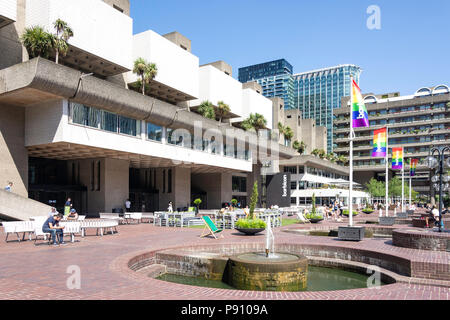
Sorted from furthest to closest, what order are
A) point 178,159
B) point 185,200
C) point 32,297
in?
point 185,200
point 178,159
point 32,297

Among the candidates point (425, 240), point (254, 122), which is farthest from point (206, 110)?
point (425, 240)

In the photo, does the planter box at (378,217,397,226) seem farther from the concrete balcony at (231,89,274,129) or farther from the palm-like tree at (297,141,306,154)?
the palm-like tree at (297,141,306,154)

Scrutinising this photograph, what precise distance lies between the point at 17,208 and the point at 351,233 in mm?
17773

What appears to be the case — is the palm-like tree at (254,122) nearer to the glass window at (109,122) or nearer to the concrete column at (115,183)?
the concrete column at (115,183)

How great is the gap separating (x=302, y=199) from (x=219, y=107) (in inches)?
1109

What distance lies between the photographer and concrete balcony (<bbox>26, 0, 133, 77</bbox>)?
26.3 metres

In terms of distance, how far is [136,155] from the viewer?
104 feet

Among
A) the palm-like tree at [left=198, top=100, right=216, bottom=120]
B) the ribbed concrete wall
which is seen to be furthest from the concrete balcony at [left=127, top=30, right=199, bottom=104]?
the ribbed concrete wall

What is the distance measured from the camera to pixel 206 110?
4259 cm

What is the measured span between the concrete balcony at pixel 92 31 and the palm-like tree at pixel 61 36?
0.53 m

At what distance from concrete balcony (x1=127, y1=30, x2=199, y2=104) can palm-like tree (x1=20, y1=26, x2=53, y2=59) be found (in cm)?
1095

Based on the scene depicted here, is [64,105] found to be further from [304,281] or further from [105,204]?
[304,281]

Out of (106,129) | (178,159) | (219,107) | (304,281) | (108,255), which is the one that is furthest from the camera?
(219,107)

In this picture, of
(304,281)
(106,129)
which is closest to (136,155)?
(106,129)
